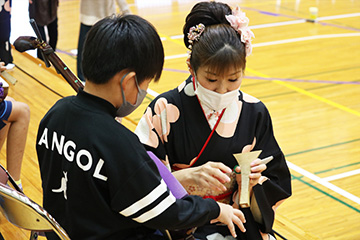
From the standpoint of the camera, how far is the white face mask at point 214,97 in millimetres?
1900

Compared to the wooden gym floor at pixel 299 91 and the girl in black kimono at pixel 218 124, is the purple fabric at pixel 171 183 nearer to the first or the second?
the girl in black kimono at pixel 218 124

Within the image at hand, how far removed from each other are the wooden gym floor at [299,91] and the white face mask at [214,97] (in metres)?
1.00

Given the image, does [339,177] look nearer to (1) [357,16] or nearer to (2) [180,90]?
(2) [180,90]

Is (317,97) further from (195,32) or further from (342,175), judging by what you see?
(195,32)

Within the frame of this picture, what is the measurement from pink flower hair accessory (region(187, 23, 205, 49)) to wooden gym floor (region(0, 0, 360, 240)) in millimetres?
1197

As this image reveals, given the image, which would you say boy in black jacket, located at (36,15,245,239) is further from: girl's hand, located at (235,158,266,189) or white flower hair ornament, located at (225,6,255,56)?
white flower hair ornament, located at (225,6,255,56)

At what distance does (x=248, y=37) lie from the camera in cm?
193

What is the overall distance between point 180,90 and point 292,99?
304cm

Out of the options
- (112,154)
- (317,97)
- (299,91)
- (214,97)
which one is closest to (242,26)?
(214,97)

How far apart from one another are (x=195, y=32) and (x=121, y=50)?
2.05 feet

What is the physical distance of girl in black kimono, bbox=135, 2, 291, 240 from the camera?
74.2 inches

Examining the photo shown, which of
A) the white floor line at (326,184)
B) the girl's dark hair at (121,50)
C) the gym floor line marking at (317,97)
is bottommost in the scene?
the white floor line at (326,184)

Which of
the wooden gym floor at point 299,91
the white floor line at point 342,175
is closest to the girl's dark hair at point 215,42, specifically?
the wooden gym floor at point 299,91

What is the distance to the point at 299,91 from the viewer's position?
16.8 feet
